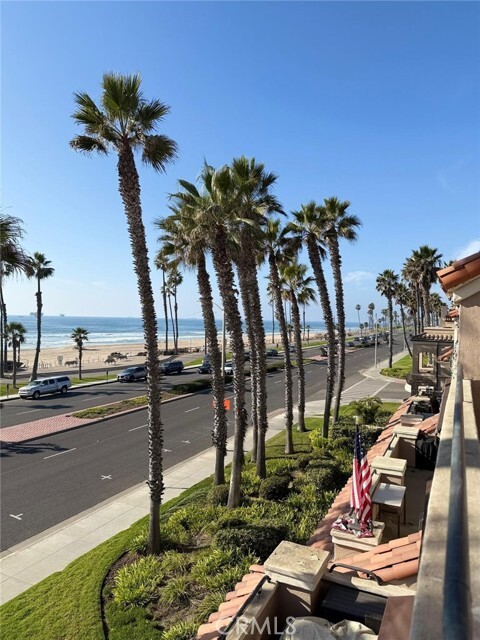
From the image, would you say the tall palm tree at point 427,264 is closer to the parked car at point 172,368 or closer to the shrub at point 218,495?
the parked car at point 172,368

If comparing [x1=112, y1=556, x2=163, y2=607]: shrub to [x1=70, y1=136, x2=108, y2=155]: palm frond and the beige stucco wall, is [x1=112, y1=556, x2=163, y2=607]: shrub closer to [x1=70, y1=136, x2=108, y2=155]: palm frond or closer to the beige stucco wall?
the beige stucco wall

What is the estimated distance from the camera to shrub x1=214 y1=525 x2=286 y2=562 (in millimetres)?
10305

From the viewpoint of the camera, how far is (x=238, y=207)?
13.7 metres

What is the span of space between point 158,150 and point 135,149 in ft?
2.04

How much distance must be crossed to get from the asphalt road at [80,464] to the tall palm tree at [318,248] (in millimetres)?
7444

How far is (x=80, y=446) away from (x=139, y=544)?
452 inches

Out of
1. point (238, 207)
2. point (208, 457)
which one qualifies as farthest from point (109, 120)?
point (208, 457)

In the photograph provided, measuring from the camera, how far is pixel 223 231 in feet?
45.3

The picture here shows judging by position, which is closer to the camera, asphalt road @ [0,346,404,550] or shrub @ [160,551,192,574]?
shrub @ [160,551,192,574]

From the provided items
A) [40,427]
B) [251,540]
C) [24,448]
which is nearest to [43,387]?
[40,427]

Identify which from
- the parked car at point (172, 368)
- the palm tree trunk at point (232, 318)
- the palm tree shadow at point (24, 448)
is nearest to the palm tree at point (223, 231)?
the palm tree trunk at point (232, 318)

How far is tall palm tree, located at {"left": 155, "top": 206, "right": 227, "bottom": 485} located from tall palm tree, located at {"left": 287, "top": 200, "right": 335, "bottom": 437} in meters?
7.71

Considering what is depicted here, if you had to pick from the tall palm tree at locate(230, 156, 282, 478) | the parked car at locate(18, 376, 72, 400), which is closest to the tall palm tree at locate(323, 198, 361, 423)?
the tall palm tree at locate(230, 156, 282, 478)

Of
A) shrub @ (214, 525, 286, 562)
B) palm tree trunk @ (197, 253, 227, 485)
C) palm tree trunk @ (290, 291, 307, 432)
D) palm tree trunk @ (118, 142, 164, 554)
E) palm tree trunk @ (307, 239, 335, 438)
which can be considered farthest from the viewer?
palm tree trunk @ (290, 291, 307, 432)
